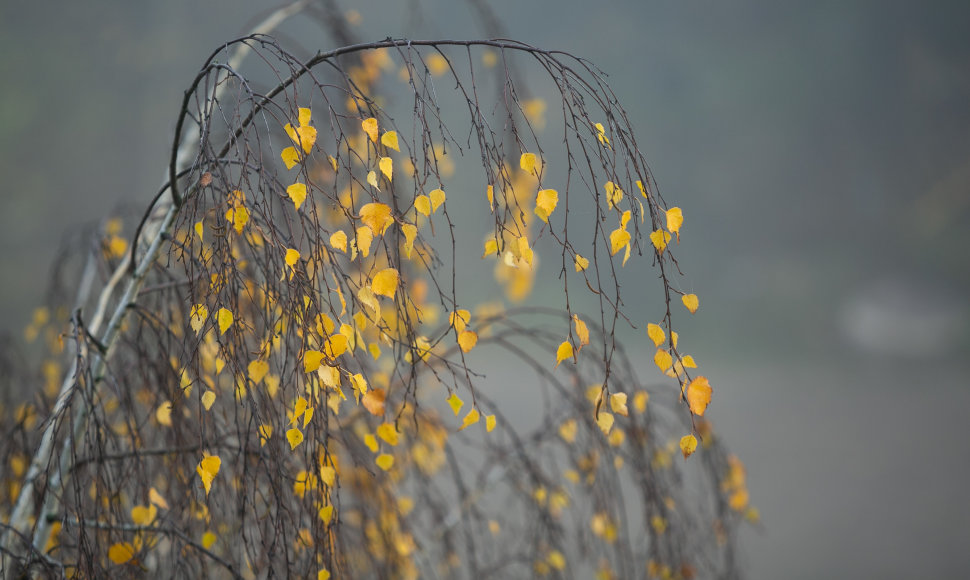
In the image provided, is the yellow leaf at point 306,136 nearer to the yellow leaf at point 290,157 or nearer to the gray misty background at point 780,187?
the yellow leaf at point 290,157

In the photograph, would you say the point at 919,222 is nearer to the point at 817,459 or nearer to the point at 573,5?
the point at 817,459

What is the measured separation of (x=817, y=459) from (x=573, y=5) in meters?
1.87

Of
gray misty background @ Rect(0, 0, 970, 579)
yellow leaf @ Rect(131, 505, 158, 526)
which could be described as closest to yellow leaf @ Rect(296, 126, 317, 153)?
yellow leaf @ Rect(131, 505, 158, 526)

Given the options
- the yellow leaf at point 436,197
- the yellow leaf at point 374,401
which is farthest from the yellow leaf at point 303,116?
the yellow leaf at point 374,401

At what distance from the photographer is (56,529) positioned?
960mm

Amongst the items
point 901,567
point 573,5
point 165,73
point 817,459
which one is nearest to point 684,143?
point 573,5

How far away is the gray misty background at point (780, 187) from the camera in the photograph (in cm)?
250

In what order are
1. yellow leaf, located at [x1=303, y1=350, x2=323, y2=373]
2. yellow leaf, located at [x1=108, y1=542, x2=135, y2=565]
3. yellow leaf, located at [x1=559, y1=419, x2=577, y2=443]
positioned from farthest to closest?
yellow leaf, located at [x1=559, y1=419, x2=577, y2=443], yellow leaf, located at [x1=108, y1=542, x2=135, y2=565], yellow leaf, located at [x1=303, y1=350, x2=323, y2=373]

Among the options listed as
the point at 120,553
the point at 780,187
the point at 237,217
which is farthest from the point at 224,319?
the point at 780,187

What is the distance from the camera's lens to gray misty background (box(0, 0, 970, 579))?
2.50m

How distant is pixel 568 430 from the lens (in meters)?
1.18

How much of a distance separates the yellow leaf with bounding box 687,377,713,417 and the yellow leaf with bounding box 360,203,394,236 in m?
0.27

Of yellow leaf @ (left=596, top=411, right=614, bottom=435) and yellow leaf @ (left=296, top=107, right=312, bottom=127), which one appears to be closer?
yellow leaf @ (left=296, top=107, right=312, bottom=127)

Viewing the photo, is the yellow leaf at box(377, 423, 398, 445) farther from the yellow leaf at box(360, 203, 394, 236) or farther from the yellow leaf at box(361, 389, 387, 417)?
the yellow leaf at box(360, 203, 394, 236)
